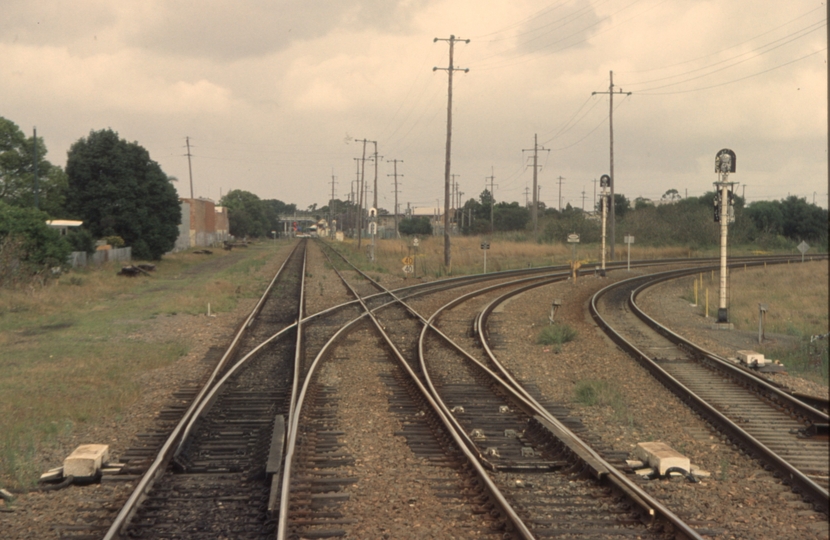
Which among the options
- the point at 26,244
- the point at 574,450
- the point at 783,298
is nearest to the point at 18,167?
the point at 26,244

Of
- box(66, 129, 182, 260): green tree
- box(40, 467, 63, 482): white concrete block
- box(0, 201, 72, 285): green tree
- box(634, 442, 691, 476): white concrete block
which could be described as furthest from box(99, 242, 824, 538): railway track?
box(66, 129, 182, 260): green tree

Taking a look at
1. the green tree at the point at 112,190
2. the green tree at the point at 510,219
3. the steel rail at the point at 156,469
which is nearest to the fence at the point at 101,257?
the green tree at the point at 112,190

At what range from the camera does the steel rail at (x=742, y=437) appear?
24.1 ft

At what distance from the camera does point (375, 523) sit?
6.57 meters

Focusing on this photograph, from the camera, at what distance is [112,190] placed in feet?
164

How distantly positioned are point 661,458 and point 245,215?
138925 millimetres

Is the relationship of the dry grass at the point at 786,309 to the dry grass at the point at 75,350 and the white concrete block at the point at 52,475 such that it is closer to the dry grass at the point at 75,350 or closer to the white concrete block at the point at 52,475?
the white concrete block at the point at 52,475

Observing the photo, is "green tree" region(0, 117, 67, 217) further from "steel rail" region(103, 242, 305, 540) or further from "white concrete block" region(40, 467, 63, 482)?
"white concrete block" region(40, 467, 63, 482)

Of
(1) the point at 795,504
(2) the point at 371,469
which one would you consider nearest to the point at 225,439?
(2) the point at 371,469

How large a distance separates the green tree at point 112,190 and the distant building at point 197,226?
19.5m

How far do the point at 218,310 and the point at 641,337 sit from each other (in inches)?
493

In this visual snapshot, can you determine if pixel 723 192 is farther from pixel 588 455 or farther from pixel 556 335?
pixel 588 455

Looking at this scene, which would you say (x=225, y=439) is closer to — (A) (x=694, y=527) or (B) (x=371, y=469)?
(B) (x=371, y=469)

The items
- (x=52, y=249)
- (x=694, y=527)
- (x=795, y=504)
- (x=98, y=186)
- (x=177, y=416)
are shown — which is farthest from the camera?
(x=98, y=186)
